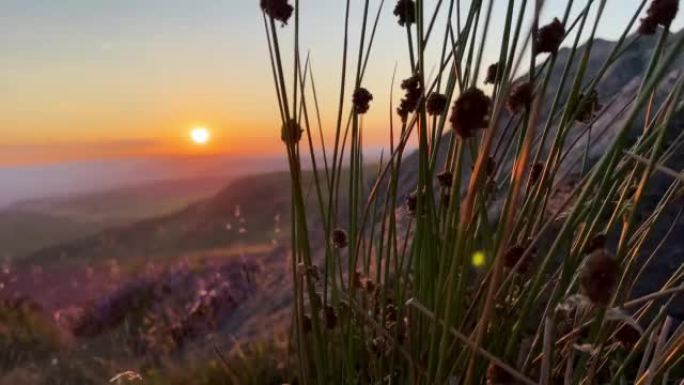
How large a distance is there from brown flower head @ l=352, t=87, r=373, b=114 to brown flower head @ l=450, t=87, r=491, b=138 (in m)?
0.82

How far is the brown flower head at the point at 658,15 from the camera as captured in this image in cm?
144

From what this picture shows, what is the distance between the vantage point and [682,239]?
150 inches

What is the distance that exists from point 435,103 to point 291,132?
0.30 m

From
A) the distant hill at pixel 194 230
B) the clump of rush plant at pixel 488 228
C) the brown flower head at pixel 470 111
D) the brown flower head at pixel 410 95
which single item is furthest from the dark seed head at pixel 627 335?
the distant hill at pixel 194 230

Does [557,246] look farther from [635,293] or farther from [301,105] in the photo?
[635,293]

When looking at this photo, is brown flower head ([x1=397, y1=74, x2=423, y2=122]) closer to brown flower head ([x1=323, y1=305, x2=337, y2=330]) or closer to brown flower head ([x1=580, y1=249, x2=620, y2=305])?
brown flower head ([x1=323, y1=305, x2=337, y2=330])

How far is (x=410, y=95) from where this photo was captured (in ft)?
5.61

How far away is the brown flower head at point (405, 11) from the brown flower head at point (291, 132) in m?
0.32

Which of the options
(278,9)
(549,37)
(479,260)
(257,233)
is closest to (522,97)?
(549,37)

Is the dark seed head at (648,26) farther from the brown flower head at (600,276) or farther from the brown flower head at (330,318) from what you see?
the brown flower head at (330,318)

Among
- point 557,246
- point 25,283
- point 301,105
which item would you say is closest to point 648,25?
point 557,246

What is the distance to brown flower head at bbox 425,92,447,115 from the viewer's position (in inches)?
65.9

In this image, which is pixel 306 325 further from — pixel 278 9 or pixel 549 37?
pixel 549 37

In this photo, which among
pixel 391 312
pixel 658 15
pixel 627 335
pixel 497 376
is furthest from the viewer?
pixel 391 312
